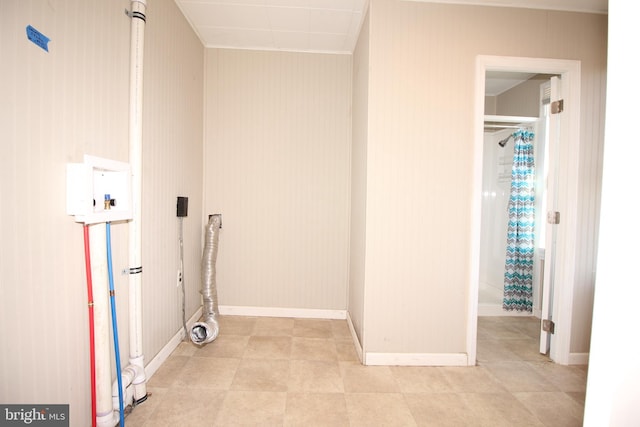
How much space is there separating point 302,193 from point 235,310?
4.65 ft

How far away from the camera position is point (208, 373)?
2.08 m

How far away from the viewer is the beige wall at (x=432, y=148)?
87.4 inches

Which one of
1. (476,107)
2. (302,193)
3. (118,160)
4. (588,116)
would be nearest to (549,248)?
(588,116)

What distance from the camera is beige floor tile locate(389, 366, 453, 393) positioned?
197cm

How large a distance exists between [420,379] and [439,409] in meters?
0.30

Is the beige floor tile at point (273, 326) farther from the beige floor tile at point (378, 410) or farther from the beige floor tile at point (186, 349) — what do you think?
the beige floor tile at point (378, 410)

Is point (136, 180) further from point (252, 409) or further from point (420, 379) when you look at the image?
point (420, 379)

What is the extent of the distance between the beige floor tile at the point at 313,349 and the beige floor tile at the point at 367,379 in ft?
0.57

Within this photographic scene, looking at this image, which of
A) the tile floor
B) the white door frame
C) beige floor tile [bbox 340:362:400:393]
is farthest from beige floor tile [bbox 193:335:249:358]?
the white door frame

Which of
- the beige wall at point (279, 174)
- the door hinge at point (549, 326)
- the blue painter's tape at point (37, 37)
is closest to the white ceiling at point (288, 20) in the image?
the beige wall at point (279, 174)

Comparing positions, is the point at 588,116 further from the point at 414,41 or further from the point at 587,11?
the point at 414,41

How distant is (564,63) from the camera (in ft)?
7.47

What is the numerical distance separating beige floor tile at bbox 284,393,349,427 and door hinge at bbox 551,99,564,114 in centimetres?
264

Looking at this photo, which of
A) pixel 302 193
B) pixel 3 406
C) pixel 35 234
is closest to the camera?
pixel 3 406
